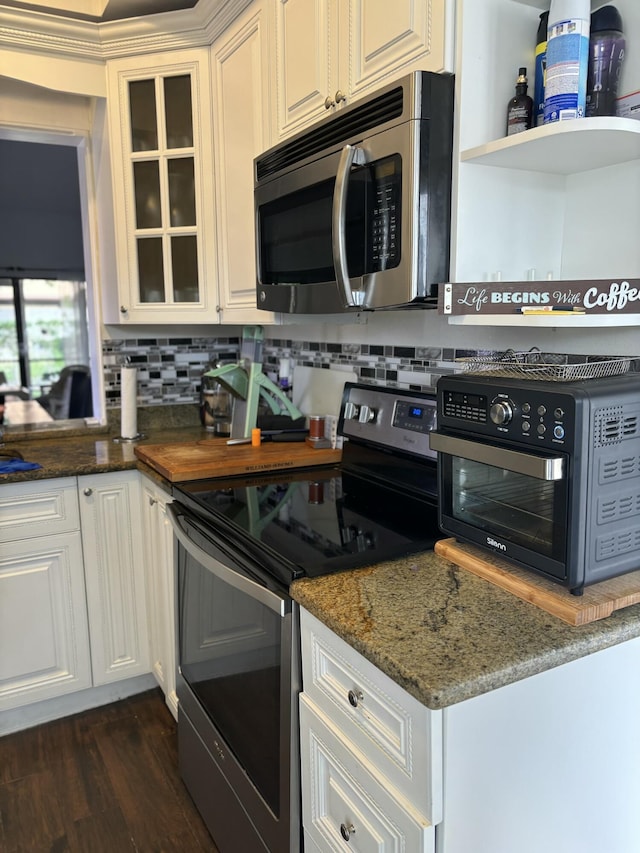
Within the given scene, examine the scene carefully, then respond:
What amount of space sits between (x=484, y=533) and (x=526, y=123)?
740mm

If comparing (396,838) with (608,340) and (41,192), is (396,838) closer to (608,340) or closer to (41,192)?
(608,340)

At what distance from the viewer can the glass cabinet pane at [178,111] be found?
2.18 metres

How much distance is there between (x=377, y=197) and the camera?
4.13 feet

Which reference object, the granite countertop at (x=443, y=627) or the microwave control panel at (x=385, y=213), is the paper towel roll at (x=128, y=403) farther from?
the granite countertop at (x=443, y=627)

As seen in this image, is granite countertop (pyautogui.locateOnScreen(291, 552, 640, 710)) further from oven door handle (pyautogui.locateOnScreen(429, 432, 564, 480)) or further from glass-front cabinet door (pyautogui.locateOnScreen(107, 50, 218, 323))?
glass-front cabinet door (pyautogui.locateOnScreen(107, 50, 218, 323))

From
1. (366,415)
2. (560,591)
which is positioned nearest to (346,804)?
(560,591)

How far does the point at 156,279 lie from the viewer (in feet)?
7.58

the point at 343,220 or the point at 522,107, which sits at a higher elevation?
the point at 522,107

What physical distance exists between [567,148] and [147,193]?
5.30 ft

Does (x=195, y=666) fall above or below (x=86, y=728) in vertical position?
above

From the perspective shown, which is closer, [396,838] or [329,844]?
[396,838]

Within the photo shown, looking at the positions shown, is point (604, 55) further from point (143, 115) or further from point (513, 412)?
point (143, 115)

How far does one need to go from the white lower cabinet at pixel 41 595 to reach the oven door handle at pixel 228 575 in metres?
0.48

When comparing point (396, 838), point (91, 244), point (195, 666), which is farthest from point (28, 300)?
point (396, 838)
